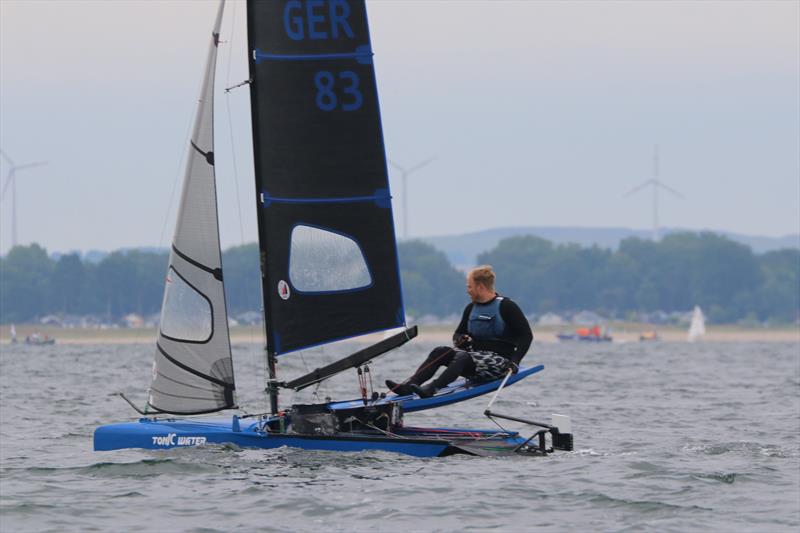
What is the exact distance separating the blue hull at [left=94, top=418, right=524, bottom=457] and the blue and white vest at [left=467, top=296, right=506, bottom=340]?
3.95 feet

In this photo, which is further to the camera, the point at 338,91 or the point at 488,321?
the point at 338,91

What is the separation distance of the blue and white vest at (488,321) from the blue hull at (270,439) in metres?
1.20

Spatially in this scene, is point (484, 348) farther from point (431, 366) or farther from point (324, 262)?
point (324, 262)

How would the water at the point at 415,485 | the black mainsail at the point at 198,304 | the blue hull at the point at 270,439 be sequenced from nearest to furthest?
the water at the point at 415,485
the blue hull at the point at 270,439
the black mainsail at the point at 198,304

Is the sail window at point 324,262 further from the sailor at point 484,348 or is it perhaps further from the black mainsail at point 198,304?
the sailor at point 484,348

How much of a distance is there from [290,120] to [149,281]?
467ft

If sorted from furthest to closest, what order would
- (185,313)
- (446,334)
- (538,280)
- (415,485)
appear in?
(538,280)
(446,334)
(185,313)
(415,485)

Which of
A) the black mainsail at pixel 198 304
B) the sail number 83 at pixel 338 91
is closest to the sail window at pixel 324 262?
the black mainsail at pixel 198 304

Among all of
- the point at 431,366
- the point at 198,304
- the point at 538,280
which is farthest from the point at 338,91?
the point at 538,280

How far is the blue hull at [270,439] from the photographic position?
1555cm

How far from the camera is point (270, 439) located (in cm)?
1587

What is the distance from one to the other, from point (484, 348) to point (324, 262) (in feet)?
6.92

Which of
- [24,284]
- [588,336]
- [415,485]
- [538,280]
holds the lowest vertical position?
[415,485]

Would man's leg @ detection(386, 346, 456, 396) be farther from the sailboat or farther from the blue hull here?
the blue hull
